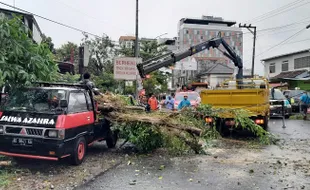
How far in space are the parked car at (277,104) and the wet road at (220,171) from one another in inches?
363

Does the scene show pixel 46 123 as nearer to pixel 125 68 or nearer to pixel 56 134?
pixel 56 134

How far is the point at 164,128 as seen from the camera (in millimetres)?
8836

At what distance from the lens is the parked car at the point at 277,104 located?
62.2 ft

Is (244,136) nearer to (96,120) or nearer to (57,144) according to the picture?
(96,120)

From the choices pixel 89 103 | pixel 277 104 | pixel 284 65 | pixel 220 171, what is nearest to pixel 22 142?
pixel 89 103

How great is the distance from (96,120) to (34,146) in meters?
2.25

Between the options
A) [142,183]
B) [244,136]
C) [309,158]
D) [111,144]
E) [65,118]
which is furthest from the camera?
[244,136]

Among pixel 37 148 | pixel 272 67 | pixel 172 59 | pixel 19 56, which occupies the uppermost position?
pixel 272 67

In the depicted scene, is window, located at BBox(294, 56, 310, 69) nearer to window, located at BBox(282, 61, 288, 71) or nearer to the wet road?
window, located at BBox(282, 61, 288, 71)

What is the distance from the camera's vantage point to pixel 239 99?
38.9 ft

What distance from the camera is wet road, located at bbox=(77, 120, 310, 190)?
6328mm

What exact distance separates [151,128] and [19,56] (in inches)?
153

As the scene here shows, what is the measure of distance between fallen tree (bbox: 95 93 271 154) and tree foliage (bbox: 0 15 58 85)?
200 centimetres

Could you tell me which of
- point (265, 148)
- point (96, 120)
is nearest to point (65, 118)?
point (96, 120)
